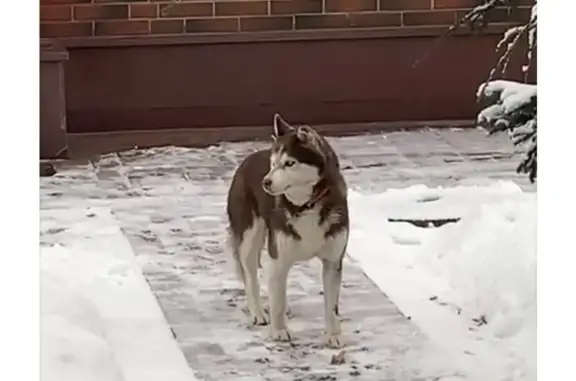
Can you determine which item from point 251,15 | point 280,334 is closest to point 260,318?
point 280,334

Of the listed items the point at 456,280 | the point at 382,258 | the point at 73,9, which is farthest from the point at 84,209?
the point at 456,280

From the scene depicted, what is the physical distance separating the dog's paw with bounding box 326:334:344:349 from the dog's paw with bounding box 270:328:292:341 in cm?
5

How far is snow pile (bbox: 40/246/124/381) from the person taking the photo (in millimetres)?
1168

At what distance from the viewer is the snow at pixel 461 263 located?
51.4 inches

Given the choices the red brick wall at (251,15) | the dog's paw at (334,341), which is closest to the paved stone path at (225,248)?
the dog's paw at (334,341)

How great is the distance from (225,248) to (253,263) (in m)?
0.06

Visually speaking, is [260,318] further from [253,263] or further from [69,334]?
[69,334]

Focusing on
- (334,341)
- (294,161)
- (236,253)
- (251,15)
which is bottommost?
(334,341)

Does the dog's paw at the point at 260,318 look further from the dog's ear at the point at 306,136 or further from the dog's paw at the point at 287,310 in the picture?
the dog's ear at the point at 306,136

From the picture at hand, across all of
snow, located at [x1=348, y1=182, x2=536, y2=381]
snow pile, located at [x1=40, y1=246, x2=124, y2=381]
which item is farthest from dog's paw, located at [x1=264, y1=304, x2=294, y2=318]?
snow pile, located at [x1=40, y1=246, x2=124, y2=381]

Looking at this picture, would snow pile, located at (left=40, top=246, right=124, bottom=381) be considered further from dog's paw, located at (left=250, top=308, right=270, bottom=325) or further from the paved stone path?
dog's paw, located at (left=250, top=308, right=270, bottom=325)

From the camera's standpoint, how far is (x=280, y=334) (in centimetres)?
133

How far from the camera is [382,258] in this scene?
138 centimetres
